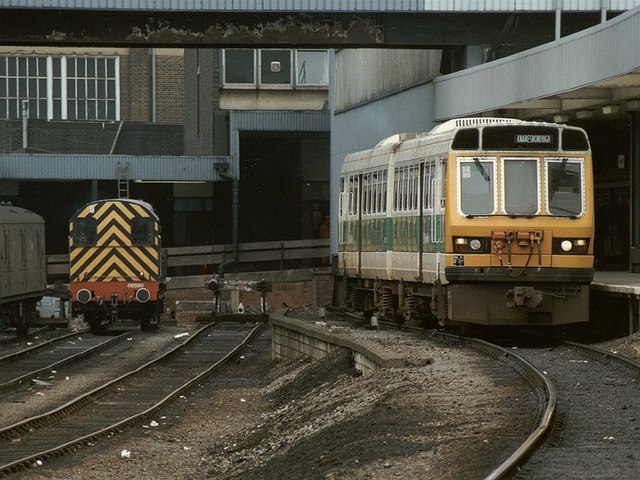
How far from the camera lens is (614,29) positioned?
73.6ft

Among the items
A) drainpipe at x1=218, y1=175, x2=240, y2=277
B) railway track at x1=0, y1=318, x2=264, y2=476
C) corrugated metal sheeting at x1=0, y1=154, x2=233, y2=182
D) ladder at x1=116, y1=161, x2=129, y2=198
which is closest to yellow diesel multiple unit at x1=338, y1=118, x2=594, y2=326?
railway track at x1=0, y1=318, x2=264, y2=476

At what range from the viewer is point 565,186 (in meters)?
19.8

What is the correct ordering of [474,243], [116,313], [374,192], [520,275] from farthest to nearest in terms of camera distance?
[116,313], [374,192], [474,243], [520,275]

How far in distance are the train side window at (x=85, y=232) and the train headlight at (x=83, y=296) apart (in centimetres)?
135

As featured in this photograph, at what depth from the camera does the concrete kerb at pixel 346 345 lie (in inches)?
670

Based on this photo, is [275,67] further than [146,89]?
Answer: No

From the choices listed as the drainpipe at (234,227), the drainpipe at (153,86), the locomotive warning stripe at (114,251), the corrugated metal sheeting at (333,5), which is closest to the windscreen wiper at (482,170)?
the corrugated metal sheeting at (333,5)

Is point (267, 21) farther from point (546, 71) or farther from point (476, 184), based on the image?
point (476, 184)

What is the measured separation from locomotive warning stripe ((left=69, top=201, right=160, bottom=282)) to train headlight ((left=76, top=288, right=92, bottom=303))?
1.79 ft

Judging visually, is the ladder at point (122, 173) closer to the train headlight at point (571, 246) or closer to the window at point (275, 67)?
the window at point (275, 67)

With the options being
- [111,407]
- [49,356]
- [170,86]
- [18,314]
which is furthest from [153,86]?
[111,407]

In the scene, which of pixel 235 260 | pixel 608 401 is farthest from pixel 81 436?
pixel 235 260

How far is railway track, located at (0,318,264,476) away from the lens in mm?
14836

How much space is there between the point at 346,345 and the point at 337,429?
6649 millimetres
